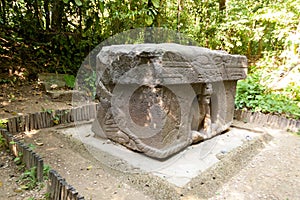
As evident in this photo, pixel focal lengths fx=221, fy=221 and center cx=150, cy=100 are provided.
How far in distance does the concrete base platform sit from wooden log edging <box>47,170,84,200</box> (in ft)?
2.78

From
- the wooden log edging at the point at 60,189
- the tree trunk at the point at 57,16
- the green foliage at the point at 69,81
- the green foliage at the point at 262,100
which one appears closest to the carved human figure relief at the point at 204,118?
the green foliage at the point at 262,100

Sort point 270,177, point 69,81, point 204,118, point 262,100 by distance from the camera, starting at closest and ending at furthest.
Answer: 1. point 270,177
2. point 204,118
3. point 262,100
4. point 69,81

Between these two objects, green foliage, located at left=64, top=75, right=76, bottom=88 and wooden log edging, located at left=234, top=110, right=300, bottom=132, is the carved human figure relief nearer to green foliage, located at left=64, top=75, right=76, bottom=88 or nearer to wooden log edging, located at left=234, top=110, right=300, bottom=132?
wooden log edging, located at left=234, top=110, right=300, bottom=132

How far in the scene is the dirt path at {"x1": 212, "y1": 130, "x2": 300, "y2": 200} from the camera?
Answer: 2.34 metres

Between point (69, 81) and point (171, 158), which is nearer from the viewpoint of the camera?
point (171, 158)

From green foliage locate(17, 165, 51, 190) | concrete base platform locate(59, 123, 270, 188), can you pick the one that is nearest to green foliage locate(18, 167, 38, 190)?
green foliage locate(17, 165, 51, 190)

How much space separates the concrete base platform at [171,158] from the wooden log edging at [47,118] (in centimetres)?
31

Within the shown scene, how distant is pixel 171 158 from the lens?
2.88 m

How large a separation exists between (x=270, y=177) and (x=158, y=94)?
171cm

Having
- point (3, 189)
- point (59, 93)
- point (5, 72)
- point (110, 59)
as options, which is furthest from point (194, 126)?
point (5, 72)

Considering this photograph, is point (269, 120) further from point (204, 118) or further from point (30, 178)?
point (30, 178)

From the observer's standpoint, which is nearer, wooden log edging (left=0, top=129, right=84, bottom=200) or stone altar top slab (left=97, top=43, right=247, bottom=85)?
wooden log edging (left=0, top=129, right=84, bottom=200)

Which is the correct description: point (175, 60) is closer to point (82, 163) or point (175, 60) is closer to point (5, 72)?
point (82, 163)

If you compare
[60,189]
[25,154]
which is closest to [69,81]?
[25,154]
